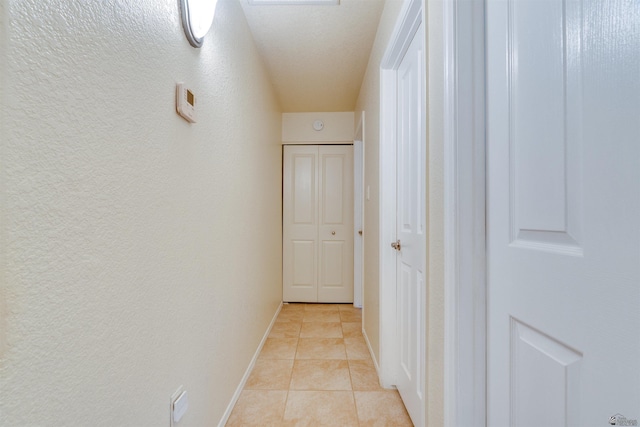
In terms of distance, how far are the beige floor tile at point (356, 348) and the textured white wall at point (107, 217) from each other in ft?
3.70

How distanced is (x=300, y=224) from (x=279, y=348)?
1.64 m

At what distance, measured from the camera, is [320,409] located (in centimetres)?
164

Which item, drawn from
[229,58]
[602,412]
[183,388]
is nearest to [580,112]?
[602,412]

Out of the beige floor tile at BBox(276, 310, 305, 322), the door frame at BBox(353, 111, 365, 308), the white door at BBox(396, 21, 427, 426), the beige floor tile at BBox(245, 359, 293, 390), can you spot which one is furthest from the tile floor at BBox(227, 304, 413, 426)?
the door frame at BBox(353, 111, 365, 308)

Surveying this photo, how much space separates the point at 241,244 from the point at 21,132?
4.60ft

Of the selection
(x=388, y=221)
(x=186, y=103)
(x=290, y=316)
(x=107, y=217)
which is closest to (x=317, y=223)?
(x=290, y=316)

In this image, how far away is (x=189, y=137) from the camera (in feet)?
3.69

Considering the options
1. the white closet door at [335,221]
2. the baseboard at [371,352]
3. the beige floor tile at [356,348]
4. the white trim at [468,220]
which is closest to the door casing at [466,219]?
the white trim at [468,220]

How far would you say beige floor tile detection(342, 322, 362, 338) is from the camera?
2688 millimetres

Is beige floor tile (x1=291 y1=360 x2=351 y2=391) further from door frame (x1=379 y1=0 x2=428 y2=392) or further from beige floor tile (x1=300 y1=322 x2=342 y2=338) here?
beige floor tile (x1=300 y1=322 x2=342 y2=338)

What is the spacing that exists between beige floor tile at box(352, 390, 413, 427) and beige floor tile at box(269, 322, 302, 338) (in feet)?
3.40

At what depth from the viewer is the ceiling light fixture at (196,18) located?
104 cm

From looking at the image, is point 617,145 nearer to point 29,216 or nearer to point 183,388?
point 29,216

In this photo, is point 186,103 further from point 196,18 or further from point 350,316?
point 350,316
